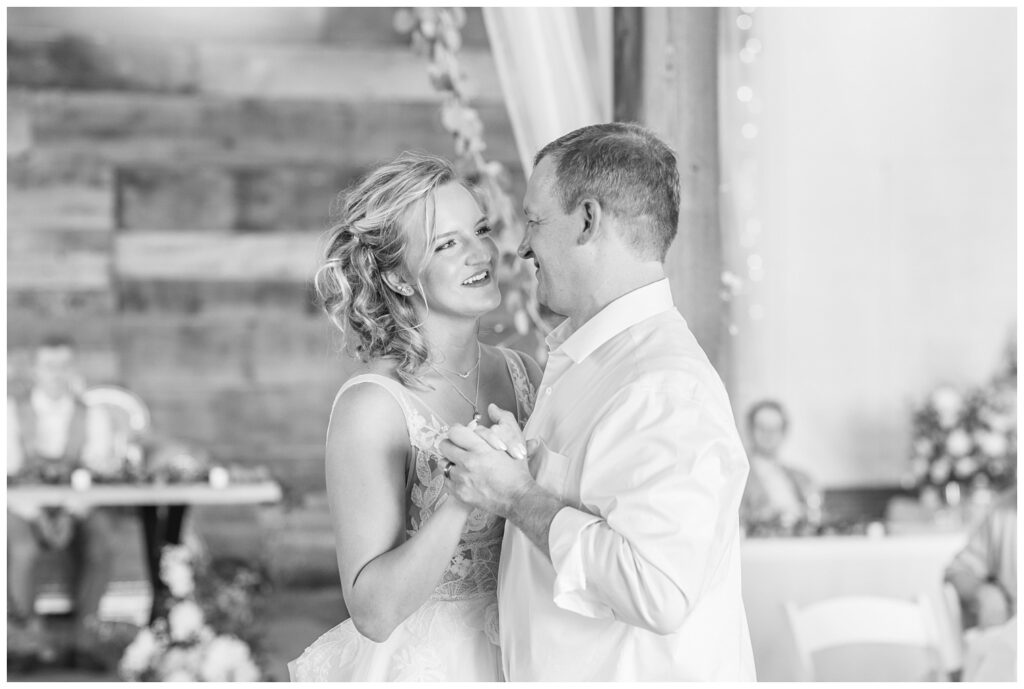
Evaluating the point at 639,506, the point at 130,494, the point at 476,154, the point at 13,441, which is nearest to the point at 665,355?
the point at 639,506

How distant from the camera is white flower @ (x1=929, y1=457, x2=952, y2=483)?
6246 millimetres

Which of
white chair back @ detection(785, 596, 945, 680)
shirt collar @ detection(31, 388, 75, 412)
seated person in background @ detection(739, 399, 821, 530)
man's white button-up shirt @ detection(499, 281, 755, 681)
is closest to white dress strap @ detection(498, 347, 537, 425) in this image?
man's white button-up shirt @ detection(499, 281, 755, 681)

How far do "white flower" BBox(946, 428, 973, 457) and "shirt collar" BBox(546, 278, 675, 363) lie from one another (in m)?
5.08

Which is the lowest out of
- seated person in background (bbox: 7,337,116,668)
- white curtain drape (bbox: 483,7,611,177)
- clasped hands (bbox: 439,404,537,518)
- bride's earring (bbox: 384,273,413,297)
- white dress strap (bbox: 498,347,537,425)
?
seated person in background (bbox: 7,337,116,668)

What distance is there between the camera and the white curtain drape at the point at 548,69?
320 centimetres

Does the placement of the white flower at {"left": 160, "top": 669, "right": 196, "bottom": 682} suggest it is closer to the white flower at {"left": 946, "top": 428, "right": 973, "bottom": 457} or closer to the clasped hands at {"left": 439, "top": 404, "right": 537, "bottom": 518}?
the clasped hands at {"left": 439, "top": 404, "right": 537, "bottom": 518}

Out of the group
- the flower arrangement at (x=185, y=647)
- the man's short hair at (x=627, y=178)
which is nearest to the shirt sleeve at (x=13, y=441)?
the flower arrangement at (x=185, y=647)

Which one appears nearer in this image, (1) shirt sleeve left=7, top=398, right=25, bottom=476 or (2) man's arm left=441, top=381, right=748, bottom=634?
(2) man's arm left=441, top=381, right=748, bottom=634

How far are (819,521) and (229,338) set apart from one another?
13.0 feet

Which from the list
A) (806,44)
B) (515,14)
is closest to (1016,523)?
(515,14)

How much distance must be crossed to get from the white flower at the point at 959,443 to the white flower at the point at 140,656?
14.3 ft

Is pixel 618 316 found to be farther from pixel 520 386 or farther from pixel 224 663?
pixel 224 663

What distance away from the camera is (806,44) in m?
7.29

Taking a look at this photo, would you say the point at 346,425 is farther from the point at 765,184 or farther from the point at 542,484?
the point at 765,184
